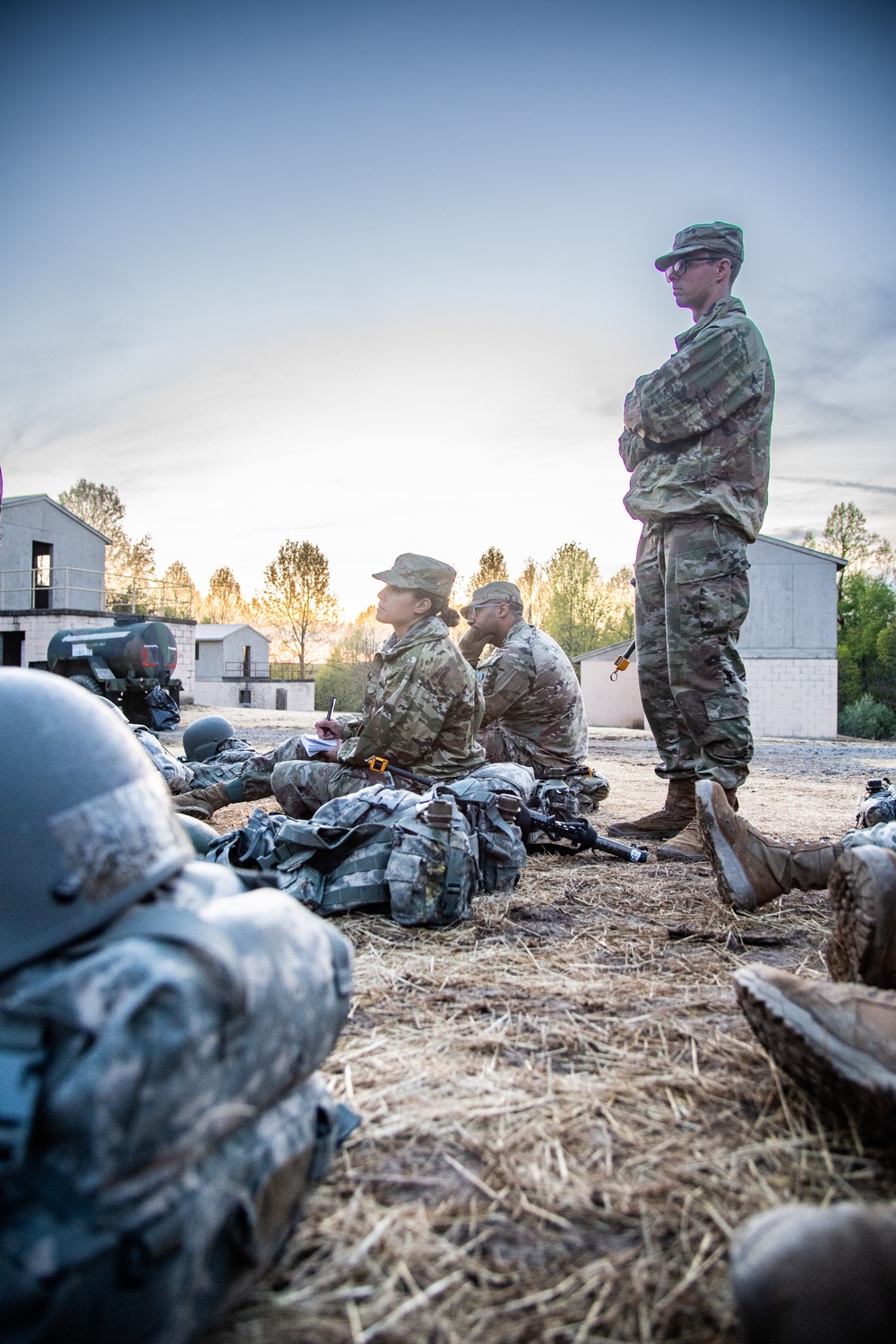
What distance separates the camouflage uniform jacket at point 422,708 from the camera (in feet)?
15.9

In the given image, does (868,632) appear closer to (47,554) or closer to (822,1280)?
(47,554)

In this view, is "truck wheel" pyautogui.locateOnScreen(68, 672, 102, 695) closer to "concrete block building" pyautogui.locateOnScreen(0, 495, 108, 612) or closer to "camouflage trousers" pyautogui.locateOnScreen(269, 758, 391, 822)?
"camouflage trousers" pyautogui.locateOnScreen(269, 758, 391, 822)

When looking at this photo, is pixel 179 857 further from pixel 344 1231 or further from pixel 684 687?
pixel 684 687

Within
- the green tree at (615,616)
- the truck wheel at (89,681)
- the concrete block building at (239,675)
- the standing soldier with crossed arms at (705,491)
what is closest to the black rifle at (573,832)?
the standing soldier with crossed arms at (705,491)

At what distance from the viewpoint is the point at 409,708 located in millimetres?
4855

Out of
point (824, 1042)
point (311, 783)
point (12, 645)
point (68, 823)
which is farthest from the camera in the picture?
point (12, 645)

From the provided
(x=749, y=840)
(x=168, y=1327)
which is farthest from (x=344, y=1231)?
(x=749, y=840)

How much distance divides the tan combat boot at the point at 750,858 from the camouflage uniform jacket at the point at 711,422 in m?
1.96

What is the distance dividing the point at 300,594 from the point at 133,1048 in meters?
58.9

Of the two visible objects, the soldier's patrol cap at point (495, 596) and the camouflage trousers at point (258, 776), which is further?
the soldier's patrol cap at point (495, 596)

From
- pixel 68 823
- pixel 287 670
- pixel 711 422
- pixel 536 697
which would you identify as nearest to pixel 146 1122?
pixel 68 823

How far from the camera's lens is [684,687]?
4.64 m

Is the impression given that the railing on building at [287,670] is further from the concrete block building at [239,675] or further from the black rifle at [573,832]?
the black rifle at [573,832]

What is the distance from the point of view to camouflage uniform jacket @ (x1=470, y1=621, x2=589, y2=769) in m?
6.37
